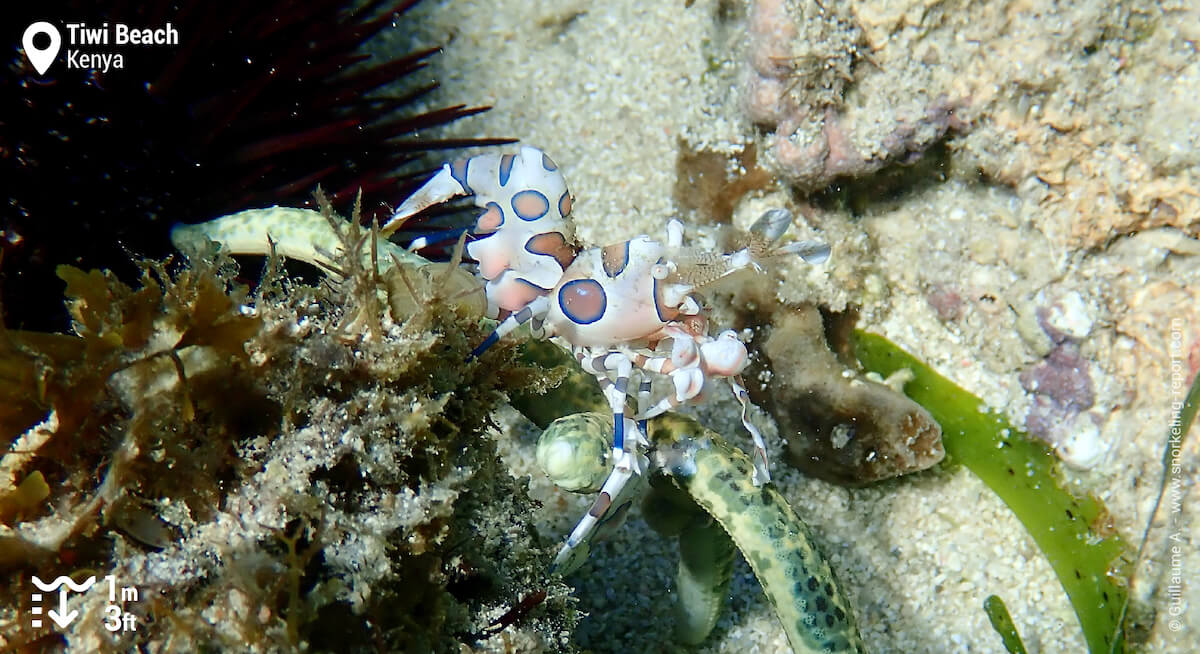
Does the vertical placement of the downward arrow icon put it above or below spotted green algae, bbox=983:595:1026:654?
above

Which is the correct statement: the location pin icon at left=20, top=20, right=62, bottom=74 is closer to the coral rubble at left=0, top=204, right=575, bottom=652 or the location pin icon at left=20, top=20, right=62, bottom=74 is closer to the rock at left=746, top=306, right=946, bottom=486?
the coral rubble at left=0, top=204, right=575, bottom=652

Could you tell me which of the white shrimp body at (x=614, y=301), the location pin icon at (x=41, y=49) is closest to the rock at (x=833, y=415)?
the white shrimp body at (x=614, y=301)

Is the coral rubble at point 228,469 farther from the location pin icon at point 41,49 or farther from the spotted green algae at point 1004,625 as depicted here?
the spotted green algae at point 1004,625

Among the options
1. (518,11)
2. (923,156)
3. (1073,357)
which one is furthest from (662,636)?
(518,11)

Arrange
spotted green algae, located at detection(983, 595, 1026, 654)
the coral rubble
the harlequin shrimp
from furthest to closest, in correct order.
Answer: spotted green algae, located at detection(983, 595, 1026, 654) < the harlequin shrimp < the coral rubble

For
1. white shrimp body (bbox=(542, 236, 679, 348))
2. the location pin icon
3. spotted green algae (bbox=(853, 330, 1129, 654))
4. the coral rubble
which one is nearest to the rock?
spotted green algae (bbox=(853, 330, 1129, 654))

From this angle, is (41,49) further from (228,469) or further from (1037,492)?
(1037,492)
